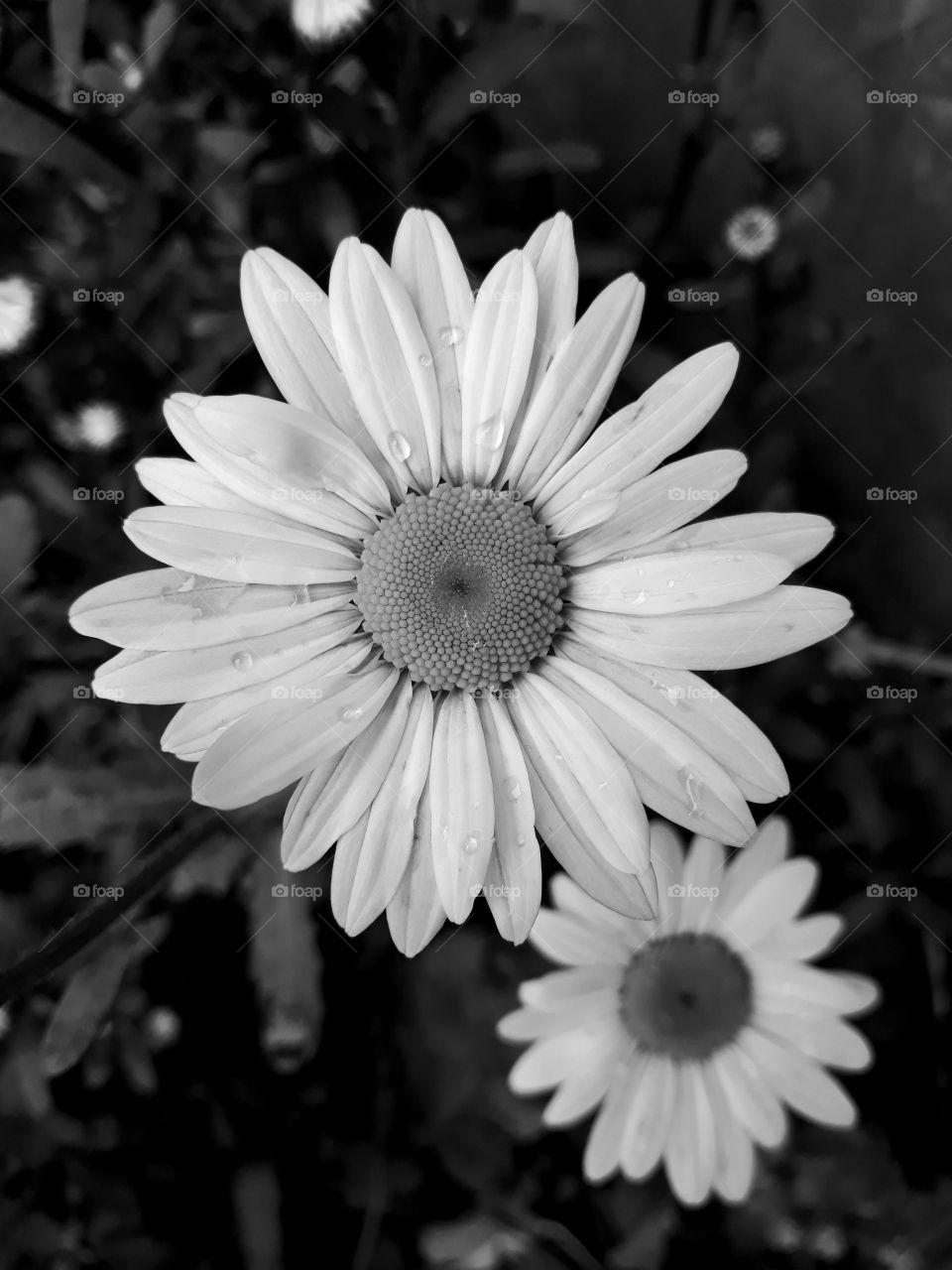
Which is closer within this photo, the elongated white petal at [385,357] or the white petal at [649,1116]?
the elongated white petal at [385,357]

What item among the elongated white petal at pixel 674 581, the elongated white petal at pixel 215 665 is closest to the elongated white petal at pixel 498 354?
the elongated white petal at pixel 674 581

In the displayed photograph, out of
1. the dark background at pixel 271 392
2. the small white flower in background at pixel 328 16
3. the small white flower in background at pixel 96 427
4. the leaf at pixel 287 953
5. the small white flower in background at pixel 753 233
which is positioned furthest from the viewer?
the small white flower in background at pixel 753 233

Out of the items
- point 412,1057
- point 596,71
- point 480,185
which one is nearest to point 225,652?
point 480,185

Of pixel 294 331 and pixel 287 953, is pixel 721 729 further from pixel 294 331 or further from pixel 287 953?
pixel 287 953

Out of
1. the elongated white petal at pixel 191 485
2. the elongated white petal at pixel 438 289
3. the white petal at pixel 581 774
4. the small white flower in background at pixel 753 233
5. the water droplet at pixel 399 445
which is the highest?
the small white flower in background at pixel 753 233

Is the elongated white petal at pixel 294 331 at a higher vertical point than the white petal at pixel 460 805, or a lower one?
higher

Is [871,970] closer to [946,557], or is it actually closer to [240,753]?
[946,557]

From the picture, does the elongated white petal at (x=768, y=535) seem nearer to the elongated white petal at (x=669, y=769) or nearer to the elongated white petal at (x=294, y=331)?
the elongated white petal at (x=669, y=769)

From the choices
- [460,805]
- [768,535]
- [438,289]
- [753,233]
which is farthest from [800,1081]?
[753,233]
